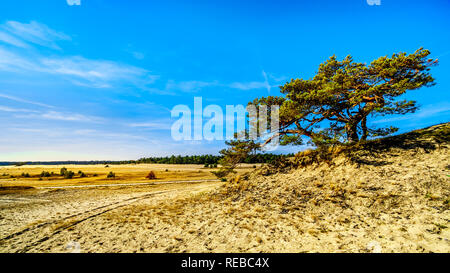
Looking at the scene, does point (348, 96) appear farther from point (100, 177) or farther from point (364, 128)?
point (100, 177)

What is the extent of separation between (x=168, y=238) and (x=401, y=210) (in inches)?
354

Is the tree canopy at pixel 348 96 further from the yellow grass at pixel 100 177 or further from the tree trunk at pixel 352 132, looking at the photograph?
the yellow grass at pixel 100 177

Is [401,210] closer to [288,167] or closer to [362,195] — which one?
[362,195]

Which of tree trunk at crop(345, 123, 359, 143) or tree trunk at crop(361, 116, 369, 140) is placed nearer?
tree trunk at crop(361, 116, 369, 140)

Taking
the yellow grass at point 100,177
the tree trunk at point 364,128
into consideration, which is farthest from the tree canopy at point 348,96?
the yellow grass at point 100,177

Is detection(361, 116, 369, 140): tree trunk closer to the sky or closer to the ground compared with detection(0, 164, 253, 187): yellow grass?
closer to the sky

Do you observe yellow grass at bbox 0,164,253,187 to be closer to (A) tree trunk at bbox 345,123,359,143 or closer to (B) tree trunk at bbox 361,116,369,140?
(A) tree trunk at bbox 345,123,359,143

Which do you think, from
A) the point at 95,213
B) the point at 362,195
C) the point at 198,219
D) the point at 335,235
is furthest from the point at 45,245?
the point at 362,195

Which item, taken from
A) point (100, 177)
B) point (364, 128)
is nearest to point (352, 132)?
point (364, 128)

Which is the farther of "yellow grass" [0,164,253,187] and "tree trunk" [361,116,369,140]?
"yellow grass" [0,164,253,187]

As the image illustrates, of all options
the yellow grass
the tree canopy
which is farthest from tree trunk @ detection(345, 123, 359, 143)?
the yellow grass

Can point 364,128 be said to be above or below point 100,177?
above

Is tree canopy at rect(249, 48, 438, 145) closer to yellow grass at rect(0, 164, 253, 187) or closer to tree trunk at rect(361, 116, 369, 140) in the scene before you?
tree trunk at rect(361, 116, 369, 140)

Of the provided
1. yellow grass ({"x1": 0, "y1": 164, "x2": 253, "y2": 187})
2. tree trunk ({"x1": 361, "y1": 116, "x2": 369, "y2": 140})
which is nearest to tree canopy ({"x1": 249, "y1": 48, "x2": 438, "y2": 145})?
tree trunk ({"x1": 361, "y1": 116, "x2": 369, "y2": 140})
